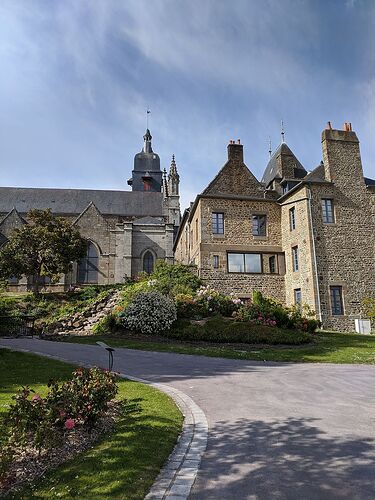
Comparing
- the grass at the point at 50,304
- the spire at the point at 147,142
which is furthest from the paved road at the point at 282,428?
the spire at the point at 147,142

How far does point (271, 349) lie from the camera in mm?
14156

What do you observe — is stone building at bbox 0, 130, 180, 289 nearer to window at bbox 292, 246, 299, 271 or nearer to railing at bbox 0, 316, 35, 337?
railing at bbox 0, 316, 35, 337

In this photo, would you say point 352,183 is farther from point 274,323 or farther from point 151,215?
point 151,215

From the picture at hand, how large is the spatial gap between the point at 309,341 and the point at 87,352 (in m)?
9.37

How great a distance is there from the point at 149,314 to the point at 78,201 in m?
31.7

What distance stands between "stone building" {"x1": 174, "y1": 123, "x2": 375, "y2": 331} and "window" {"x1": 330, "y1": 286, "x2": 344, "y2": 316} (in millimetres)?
59

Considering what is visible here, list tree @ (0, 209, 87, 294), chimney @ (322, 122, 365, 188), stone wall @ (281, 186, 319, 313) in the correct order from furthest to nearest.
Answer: tree @ (0, 209, 87, 294)
chimney @ (322, 122, 365, 188)
stone wall @ (281, 186, 319, 313)

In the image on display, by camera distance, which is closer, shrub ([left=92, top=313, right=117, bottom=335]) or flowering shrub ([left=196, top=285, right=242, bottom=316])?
shrub ([left=92, top=313, right=117, bottom=335])

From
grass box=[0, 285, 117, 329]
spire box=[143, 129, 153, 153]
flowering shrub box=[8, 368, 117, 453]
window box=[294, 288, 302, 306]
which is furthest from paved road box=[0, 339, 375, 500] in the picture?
spire box=[143, 129, 153, 153]

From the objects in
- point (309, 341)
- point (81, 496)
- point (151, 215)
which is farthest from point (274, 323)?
point (151, 215)

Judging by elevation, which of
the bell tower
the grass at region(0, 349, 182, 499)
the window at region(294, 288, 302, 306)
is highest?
the bell tower

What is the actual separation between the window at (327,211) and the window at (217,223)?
6464 millimetres

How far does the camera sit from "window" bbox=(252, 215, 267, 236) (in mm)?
24530

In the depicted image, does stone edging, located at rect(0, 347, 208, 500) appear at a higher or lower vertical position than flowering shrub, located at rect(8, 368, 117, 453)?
lower
